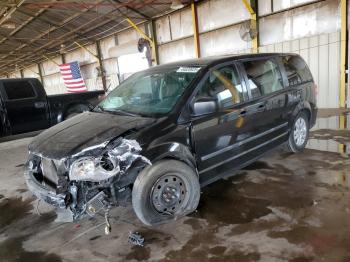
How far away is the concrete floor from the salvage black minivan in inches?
12.5

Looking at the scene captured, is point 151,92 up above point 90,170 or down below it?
above

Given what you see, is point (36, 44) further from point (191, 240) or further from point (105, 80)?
point (191, 240)

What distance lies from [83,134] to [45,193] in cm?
66

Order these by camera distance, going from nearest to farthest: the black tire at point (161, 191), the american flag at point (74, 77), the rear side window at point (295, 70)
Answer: the black tire at point (161, 191) → the rear side window at point (295, 70) → the american flag at point (74, 77)

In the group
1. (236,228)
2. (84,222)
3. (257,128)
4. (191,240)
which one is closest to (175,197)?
(191,240)

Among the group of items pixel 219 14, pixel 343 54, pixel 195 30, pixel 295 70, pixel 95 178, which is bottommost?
pixel 95 178

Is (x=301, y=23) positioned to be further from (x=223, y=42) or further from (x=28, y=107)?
(x=28, y=107)

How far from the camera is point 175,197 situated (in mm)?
3006

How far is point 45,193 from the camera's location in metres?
2.79

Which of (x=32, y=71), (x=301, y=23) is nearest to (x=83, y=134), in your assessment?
(x=301, y=23)

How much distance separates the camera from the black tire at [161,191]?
108 inches

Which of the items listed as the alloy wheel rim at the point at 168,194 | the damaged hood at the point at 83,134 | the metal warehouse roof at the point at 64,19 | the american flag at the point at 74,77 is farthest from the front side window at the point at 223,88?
the american flag at the point at 74,77

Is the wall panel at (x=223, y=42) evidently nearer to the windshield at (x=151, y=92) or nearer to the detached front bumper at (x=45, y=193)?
the windshield at (x=151, y=92)

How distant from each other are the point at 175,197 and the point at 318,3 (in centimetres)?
796
